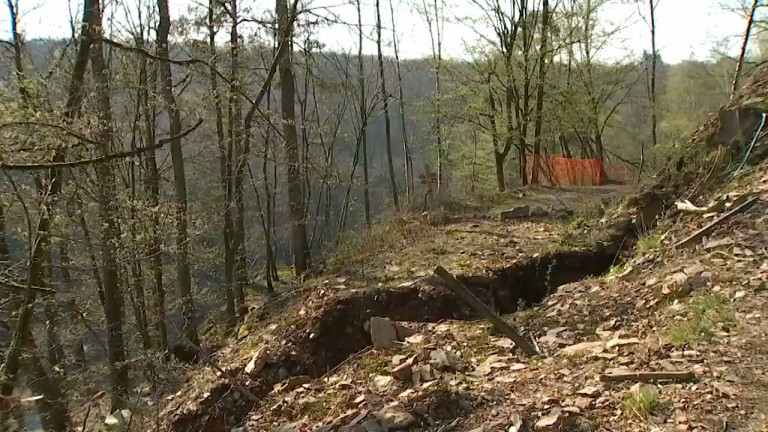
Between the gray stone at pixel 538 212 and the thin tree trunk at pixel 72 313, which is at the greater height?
the gray stone at pixel 538 212

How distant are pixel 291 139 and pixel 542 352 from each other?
278 inches

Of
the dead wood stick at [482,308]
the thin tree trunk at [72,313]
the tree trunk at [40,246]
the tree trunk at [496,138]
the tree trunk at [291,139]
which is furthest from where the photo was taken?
the tree trunk at [496,138]

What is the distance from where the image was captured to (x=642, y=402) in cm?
274

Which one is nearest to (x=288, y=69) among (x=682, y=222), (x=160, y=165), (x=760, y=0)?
(x=160, y=165)

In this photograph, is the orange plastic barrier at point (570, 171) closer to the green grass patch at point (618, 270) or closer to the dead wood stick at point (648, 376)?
the green grass patch at point (618, 270)

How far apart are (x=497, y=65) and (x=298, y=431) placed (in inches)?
602

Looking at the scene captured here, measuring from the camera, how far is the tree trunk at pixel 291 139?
30.7 ft

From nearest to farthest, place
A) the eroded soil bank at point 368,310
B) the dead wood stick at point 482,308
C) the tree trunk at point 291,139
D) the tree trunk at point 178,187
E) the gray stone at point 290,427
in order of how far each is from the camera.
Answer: the gray stone at point 290,427, the dead wood stick at point 482,308, the eroded soil bank at point 368,310, the tree trunk at point 178,187, the tree trunk at point 291,139

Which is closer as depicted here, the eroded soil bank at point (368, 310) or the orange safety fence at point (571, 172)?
the eroded soil bank at point (368, 310)

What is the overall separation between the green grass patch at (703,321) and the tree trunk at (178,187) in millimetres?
7389

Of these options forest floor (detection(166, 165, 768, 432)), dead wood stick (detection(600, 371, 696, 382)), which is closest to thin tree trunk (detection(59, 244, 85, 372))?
forest floor (detection(166, 165, 768, 432))

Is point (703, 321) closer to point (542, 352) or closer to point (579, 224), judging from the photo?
point (542, 352)

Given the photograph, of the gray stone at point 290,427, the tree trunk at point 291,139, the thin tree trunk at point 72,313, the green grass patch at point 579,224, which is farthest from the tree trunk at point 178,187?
the green grass patch at point 579,224

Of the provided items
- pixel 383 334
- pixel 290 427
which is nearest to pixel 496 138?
pixel 383 334
